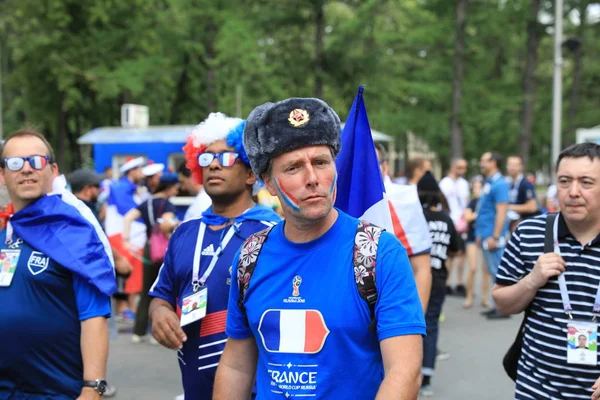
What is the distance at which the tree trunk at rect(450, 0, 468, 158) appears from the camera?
24.3 metres

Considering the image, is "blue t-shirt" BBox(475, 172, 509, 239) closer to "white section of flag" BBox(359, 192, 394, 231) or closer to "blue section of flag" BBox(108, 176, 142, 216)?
"blue section of flag" BBox(108, 176, 142, 216)

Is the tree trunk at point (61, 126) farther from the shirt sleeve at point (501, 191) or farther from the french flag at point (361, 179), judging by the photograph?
the french flag at point (361, 179)

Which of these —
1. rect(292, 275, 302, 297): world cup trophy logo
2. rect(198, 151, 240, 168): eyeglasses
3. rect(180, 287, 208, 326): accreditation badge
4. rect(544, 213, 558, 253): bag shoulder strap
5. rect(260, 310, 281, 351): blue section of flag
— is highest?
rect(198, 151, 240, 168): eyeglasses

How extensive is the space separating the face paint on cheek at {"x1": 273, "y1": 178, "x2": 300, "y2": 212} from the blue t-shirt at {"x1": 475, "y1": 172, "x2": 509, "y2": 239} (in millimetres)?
8359

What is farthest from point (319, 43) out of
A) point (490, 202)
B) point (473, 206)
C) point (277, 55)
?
point (490, 202)

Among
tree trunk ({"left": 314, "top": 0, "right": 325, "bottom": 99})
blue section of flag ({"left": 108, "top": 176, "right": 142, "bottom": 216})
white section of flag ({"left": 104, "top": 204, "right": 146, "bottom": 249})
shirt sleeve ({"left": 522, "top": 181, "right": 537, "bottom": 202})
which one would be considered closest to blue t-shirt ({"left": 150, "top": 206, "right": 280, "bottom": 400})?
white section of flag ({"left": 104, "top": 204, "right": 146, "bottom": 249})

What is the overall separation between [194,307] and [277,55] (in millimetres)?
22951

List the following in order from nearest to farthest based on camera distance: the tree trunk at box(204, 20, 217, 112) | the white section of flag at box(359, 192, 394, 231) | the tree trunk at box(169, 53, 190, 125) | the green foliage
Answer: the white section of flag at box(359, 192, 394, 231) < the green foliage < the tree trunk at box(204, 20, 217, 112) < the tree trunk at box(169, 53, 190, 125)

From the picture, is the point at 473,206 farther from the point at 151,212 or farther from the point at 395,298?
the point at 395,298

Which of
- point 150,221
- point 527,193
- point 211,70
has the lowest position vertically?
point 150,221

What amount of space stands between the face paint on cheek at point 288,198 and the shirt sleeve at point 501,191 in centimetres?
836

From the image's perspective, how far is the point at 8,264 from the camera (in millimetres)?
→ 3211

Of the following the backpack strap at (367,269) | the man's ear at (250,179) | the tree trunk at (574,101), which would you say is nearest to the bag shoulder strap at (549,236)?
the man's ear at (250,179)

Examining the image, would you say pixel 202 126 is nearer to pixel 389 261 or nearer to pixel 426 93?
pixel 389 261
